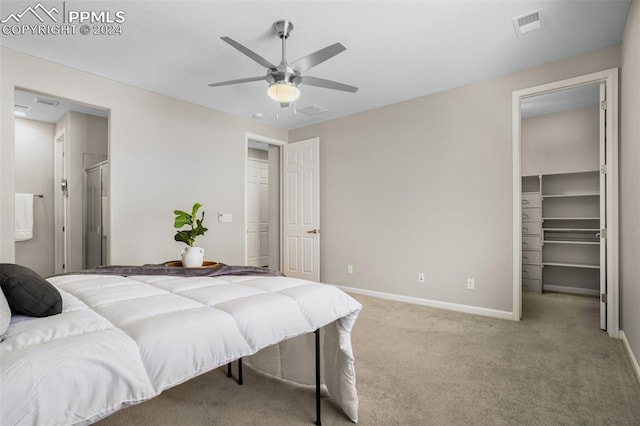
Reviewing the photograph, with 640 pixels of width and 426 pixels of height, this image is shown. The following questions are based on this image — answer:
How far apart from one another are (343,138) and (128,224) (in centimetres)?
308

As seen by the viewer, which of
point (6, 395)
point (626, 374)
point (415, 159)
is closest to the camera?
point (6, 395)

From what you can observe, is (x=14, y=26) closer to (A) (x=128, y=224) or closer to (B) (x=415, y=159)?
(A) (x=128, y=224)

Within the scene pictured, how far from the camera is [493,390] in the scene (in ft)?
6.62

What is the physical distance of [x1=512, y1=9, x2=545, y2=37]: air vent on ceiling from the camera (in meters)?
2.48

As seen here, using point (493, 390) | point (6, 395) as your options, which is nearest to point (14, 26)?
point (6, 395)

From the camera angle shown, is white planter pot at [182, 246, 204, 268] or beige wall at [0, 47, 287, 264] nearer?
white planter pot at [182, 246, 204, 268]

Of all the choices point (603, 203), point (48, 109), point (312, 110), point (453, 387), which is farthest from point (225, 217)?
point (603, 203)

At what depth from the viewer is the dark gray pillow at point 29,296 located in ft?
3.59

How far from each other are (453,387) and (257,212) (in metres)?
5.35

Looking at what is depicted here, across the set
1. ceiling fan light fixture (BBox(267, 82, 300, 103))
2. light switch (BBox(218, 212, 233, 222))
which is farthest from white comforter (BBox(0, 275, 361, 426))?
light switch (BBox(218, 212, 233, 222))

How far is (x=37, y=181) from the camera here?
482cm

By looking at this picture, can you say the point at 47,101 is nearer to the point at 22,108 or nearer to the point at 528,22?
the point at 22,108

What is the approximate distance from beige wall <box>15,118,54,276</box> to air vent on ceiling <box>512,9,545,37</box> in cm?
617

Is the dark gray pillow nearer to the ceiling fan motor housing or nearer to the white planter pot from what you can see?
the white planter pot
